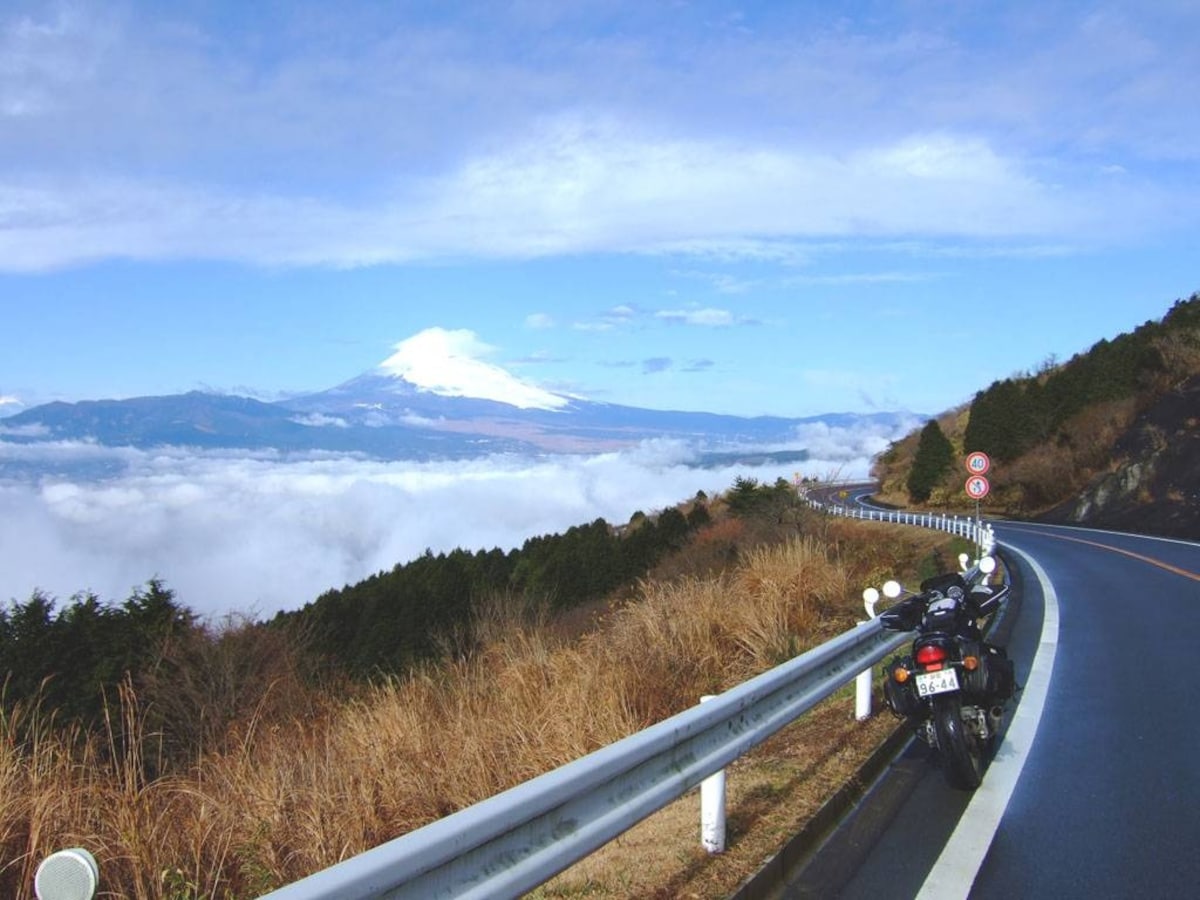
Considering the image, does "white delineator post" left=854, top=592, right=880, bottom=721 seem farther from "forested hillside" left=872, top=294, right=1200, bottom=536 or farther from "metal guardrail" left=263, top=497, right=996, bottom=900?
"forested hillside" left=872, top=294, right=1200, bottom=536

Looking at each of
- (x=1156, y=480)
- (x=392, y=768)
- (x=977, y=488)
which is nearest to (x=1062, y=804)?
(x=392, y=768)

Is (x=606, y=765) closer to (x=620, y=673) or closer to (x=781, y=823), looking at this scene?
(x=781, y=823)

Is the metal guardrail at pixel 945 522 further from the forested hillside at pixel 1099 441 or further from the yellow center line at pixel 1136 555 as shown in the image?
the forested hillside at pixel 1099 441

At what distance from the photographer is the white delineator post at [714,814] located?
4.92 metres

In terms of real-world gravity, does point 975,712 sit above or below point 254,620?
above

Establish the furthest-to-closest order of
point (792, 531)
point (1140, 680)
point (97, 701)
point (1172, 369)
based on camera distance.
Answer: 1. point (1172, 369)
2. point (97, 701)
3. point (792, 531)
4. point (1140, 680)

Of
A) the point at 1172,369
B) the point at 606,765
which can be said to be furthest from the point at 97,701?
the point at 1172,369

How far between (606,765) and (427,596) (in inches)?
2473

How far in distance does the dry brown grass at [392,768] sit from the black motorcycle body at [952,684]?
1.88ft

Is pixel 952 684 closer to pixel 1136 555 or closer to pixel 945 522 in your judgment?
pixel 1136 555

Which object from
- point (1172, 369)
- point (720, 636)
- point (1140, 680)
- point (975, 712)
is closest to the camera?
point (975, 712)

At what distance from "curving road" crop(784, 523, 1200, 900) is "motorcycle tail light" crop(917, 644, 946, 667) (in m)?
0.72

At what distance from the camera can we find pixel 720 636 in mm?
10984

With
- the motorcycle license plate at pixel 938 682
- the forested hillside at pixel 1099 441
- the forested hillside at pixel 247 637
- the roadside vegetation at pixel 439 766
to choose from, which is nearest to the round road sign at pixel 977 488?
the forested hillside at pixel 247 637
